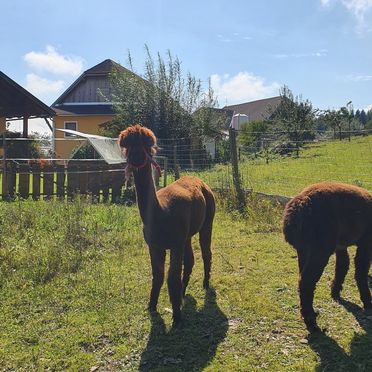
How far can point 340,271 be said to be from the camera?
5066 millimetres

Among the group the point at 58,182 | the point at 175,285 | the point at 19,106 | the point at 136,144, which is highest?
the point at 19,106

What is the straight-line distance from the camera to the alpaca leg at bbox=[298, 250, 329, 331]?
418 cm

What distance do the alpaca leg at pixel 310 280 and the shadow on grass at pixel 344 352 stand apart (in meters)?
0.15

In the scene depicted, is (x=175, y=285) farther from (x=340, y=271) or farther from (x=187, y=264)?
(x=340, y=271)

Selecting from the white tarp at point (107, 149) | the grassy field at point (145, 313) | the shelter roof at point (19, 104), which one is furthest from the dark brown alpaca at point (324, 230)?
the shelter roof at point (19, 104)

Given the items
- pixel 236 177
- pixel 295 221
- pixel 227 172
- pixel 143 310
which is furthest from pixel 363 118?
pixel 143 310

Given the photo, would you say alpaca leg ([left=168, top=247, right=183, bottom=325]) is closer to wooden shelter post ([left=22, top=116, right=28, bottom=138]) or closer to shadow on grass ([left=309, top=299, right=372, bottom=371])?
shadow on grass ([left=309, top=299, right=372, bottom=371])

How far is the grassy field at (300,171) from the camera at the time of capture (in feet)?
37.9

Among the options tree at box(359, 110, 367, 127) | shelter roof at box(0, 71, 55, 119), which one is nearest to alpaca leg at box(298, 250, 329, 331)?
shelter roof at box(0, 71, 55, 119)

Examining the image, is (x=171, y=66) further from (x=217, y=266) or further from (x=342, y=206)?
(x=342, y=206)

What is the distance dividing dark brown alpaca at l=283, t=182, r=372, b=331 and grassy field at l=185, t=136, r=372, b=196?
20.0 ft

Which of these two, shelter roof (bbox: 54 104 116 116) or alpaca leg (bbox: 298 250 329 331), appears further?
shelter roof (bbox: 54 104 116 116)

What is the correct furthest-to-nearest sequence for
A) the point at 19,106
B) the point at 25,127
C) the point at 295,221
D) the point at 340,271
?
the point at 25,127
the point at 19,106
the point at 340,271
the point at 295,221

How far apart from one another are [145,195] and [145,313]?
1.35 m
